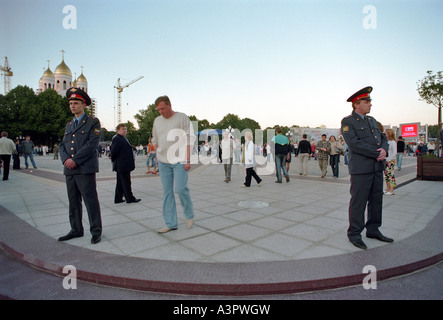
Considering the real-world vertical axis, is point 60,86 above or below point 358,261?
above

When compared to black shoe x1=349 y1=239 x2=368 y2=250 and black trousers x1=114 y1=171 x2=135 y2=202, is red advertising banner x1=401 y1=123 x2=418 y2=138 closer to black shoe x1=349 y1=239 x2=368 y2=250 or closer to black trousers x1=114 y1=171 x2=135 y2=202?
black shoe x1=349 y1=239 x2=368 y2=250

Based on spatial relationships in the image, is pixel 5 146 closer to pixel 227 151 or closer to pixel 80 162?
pixel 227 151

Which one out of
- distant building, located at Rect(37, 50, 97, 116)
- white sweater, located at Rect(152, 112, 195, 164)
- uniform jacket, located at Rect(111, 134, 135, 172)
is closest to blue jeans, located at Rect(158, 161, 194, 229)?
white sweater, located at Rect(152, 112, 195, 164)

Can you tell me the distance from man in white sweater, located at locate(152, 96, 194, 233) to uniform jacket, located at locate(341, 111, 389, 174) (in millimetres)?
2207

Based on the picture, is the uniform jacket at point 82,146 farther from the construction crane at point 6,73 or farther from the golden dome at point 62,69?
the construction crane at point 6,73

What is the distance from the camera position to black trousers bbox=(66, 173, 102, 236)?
3.65 metres

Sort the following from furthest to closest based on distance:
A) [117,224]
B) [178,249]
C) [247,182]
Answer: [247,182], [117,224], [178,249]

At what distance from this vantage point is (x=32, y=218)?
486 cm

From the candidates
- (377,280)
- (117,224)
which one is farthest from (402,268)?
(117,224)

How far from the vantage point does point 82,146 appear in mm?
3656

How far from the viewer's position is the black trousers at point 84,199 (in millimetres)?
3650

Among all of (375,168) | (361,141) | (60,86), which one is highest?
(60,86)
